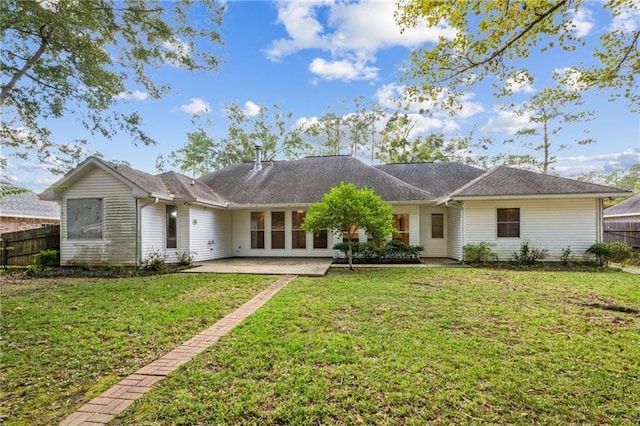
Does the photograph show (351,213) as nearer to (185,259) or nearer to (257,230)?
(257,230)

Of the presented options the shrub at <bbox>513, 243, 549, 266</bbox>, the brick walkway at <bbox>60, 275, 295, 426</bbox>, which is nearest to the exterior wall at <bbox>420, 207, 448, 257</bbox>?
the shrub at <bbox>513, 243, 549, 266</bbox>

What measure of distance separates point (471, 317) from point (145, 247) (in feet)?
34.8

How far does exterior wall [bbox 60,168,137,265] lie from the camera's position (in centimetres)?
1087

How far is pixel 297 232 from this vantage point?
1457 cm

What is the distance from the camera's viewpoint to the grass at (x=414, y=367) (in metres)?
2.59

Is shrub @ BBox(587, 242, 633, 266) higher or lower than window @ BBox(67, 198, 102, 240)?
lower

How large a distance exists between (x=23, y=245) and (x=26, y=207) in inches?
404

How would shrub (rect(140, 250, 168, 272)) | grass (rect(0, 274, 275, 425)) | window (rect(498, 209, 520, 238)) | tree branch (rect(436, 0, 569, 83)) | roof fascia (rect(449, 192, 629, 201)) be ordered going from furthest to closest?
window (rect(498, 209, 520, 238))
roof fascia (rect(449, 192, 629, 201))
shrub (rect(140, 250, 168, 272))
tree branch (rect(436, 0, 569, 83))
grass (rect(0, 274, 275, 425))

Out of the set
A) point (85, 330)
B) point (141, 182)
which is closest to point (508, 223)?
point (85, 330)

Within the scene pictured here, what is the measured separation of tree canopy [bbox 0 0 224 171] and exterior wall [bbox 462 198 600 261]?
11653mm

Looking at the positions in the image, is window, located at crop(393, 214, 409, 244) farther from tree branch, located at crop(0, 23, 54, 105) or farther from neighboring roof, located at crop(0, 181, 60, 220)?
neighboring roof, located at crop(0, 181, 60, 220)

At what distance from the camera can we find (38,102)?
10.7 meters

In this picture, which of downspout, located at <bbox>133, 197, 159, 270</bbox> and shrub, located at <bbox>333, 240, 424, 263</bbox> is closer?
downspout, located at <bbox>133, 197, 159, 270</bbox>

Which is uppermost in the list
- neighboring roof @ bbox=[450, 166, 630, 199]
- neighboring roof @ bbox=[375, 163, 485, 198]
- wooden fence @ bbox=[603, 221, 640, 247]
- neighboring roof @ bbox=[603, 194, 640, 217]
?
neighboring roof @ bbox=[375, 163, 485, 198]
